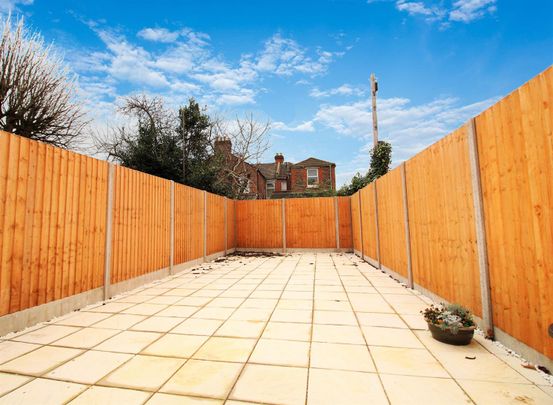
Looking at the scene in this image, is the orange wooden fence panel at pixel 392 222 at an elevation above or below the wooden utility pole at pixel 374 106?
below

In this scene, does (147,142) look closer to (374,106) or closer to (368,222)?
(368,222)

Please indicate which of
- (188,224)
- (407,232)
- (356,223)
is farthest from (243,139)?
(407,232)

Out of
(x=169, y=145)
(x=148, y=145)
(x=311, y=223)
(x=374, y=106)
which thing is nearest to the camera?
(x=311, y=223)

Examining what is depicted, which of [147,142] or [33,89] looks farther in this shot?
[147,142]

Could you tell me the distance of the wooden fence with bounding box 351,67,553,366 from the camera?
1.88 m

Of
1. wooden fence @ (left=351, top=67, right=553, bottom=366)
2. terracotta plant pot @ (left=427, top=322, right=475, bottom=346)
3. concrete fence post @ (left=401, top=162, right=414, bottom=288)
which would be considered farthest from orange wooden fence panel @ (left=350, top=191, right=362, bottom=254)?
terracotta plant pot @ (left=427, top=322, right=475, bottom=346)

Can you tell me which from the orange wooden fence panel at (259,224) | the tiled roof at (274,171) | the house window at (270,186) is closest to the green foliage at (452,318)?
the orange wooden fence panel at (259,224)

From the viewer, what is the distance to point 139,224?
5.25 m

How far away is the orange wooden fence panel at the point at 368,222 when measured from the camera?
287 inches

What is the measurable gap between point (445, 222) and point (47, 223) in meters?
5.30

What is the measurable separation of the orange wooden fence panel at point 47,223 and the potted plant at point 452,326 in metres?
4.66

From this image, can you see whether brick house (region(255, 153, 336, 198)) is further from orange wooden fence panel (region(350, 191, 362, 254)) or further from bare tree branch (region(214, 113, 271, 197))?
orange wooden fence panel (region(350, 191, 362, 254))

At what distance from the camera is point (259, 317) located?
132 inches

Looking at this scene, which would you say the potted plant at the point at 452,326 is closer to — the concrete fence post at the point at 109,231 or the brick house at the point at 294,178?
the concrete fence post at the point at 109,231
